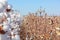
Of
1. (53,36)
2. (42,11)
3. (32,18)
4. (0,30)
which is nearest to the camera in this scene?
(0,30)

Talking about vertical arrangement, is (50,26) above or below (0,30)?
below

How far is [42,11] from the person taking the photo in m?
4.91

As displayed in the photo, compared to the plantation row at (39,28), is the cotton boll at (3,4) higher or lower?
higher

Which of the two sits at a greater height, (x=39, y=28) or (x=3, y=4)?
(x=3, y=4)

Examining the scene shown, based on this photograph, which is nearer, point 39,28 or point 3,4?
point 3,4

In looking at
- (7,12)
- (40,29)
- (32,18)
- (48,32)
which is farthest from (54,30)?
(7,12)

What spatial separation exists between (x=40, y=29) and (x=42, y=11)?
15.7 inches

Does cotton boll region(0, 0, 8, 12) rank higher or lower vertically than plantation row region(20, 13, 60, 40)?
higher

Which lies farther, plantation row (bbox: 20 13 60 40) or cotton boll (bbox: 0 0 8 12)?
plantation row (bbox: 20 13 60 40)

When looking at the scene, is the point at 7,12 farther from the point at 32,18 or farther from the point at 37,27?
the point at 32,18

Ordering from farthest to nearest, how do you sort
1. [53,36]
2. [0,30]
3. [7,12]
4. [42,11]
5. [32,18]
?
[32,18] < [42,11] < [53,36] < [7,12] < [0,30]

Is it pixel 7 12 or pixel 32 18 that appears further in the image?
pixel 32 18

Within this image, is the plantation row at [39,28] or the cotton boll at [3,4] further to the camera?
the plantation row at [39,28]

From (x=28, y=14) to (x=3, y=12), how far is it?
4.01 m
